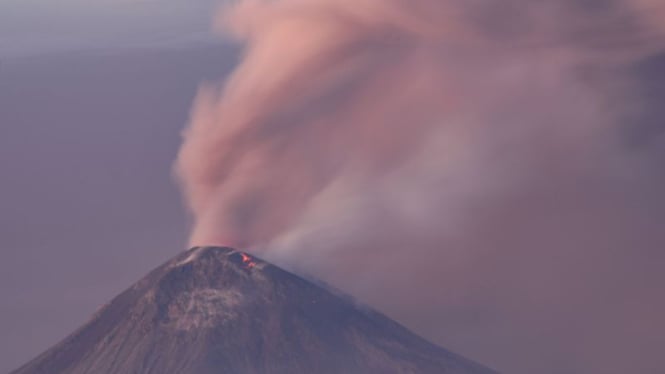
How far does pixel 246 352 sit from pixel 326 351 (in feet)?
10.5

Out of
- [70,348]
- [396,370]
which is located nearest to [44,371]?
[70,348]

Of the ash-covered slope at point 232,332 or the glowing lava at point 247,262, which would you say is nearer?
the ash-covered slope at point 232,332

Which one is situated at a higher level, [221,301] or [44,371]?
[221,301]

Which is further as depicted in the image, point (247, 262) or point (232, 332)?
point (247, 262)

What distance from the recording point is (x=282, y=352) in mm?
75000

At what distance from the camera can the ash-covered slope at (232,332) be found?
242ft

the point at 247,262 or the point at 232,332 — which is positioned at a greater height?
the point at 247,262

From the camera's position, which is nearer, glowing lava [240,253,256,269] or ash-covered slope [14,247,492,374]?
ash-covered slope [14,247,492,374]

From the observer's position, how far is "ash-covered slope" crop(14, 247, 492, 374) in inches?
2904

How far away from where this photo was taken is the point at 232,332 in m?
74.9

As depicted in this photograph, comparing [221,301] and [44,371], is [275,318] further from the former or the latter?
[44,371]

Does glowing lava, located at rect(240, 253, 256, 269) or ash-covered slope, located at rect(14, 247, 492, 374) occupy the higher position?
glowing lava, located at rect(240, 253, 256, 269)

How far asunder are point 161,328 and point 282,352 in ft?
15.1

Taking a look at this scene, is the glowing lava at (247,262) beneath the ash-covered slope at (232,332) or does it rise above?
above
